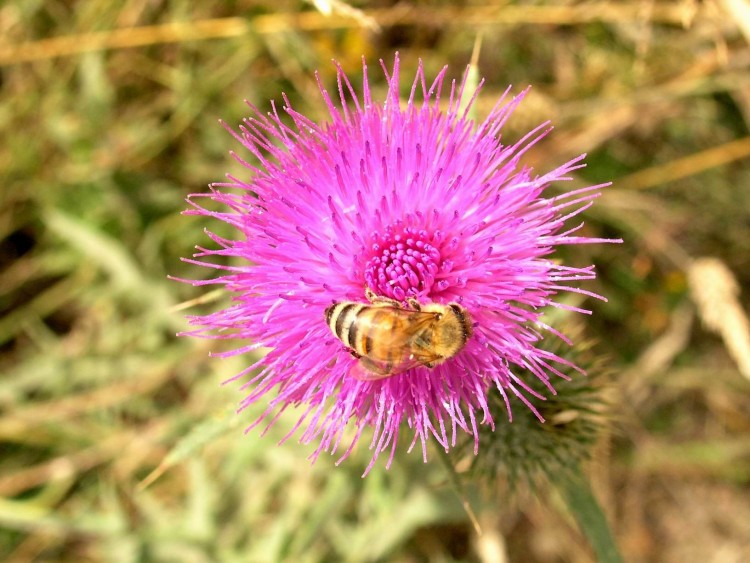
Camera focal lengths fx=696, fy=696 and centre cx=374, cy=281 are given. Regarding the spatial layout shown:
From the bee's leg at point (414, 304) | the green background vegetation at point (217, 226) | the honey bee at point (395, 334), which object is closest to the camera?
the honey bee at point (395, 334)

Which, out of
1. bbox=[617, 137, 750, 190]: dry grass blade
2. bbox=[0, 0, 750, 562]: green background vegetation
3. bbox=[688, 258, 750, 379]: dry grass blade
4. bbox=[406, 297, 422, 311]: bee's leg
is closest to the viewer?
bbox=[406, 297, 422, 311]: bee's leg

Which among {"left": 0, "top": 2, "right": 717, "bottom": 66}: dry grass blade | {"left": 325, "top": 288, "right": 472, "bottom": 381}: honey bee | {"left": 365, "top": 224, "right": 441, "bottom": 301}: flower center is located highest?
{"left": 0, "top": 2, "right": 717, "bottom": 66}: dry grass blade

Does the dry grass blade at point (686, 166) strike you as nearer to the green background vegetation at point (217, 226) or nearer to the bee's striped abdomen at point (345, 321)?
the green background vegetation at point (217, 226)

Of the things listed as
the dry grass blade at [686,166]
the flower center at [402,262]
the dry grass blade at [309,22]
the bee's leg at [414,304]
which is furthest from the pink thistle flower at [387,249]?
the dry grass blade at [686,166]

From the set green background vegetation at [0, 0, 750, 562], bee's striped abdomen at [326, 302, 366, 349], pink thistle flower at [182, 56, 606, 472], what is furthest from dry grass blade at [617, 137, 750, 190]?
bee's striped abdomen at [326, 302, 366, 349]

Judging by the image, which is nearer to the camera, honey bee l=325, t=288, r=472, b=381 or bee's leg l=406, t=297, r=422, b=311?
honey bee l=325, t=288, r=472, b=381

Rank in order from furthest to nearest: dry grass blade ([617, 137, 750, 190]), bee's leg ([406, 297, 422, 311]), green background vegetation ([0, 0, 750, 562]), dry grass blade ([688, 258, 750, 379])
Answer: dry grass blade ([617, 137, 750, 190])
green background vegetation ([0, 0, 750, 562])
dry grass blade ([688, 258, 750, 379])
bee's leg ([406, 297, 422, 311])

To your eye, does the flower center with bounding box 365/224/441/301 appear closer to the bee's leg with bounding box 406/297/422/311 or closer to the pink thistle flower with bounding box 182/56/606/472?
the pink thistle flower with bounding box 182/56/606/472
